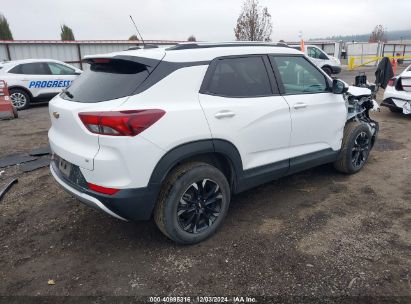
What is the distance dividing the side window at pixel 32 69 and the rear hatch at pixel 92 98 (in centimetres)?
830

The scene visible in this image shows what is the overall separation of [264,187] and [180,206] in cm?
177

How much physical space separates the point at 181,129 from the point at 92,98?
0.81 m

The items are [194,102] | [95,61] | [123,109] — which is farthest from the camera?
[95,61]

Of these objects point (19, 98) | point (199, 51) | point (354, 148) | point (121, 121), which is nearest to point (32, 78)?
point (19, 98)

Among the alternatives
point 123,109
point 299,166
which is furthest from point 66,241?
point 299,166

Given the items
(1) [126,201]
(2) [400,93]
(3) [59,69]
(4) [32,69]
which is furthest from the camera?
(3) [59,69]

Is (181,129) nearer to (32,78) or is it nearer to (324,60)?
(32,78)

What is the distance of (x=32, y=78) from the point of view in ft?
33.9

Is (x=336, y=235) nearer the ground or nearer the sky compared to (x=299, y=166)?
nearer the ground

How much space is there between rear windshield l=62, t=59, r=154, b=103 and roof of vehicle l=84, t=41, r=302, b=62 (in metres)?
0.10

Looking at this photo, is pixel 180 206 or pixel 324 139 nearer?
pixel 180 206

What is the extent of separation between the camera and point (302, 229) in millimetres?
3438

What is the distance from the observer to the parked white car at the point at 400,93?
786 centimetres

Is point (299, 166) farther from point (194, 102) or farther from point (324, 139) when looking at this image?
point (194, 102)
